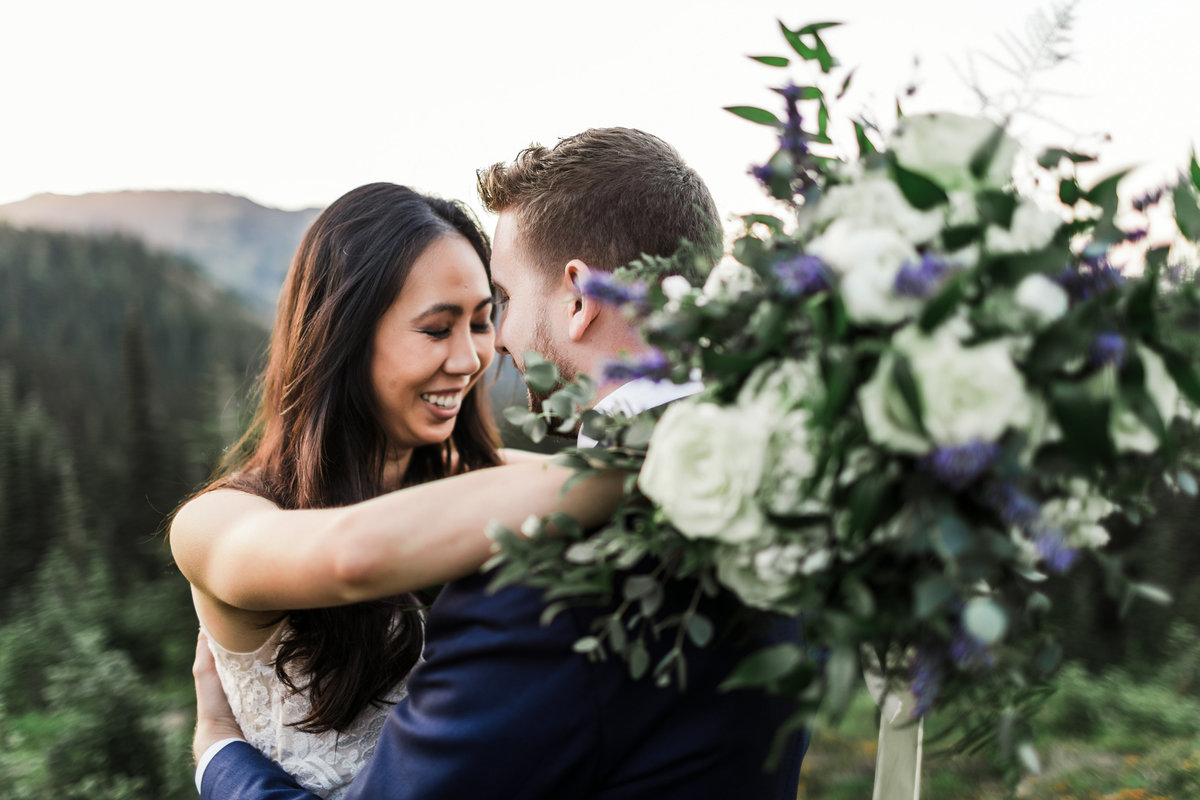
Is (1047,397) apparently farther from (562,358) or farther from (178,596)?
(178,596)

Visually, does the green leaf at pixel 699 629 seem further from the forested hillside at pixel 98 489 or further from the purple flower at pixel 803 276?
the forested hillside at pixel 98 489

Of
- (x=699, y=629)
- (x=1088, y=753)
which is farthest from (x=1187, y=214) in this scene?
(x=1088, y=753)

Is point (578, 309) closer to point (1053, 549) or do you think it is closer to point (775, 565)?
point (775, 565)

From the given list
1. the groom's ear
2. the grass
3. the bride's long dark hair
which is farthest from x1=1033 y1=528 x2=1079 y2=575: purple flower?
the grass

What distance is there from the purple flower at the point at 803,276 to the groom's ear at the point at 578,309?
1.03 metres

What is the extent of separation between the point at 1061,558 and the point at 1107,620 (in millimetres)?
6029

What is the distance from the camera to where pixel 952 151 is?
0.99 metres

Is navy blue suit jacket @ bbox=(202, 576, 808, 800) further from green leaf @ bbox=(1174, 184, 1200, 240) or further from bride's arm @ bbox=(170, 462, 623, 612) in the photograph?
green leaf @ bbox=(1174, 184, 1200, 240)

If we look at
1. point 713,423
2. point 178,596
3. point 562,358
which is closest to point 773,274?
point 713,423

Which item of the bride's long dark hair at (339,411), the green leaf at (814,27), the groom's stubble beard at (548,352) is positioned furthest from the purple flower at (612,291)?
→ the bride's long dark hair at (339,411)

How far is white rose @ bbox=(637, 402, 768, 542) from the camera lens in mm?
951

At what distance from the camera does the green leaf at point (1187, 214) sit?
1.06 m

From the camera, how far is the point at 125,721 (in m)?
4.67

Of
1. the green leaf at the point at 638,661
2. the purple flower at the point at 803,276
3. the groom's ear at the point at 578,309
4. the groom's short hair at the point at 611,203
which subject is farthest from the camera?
the groom's short hair at the point at 611,203
